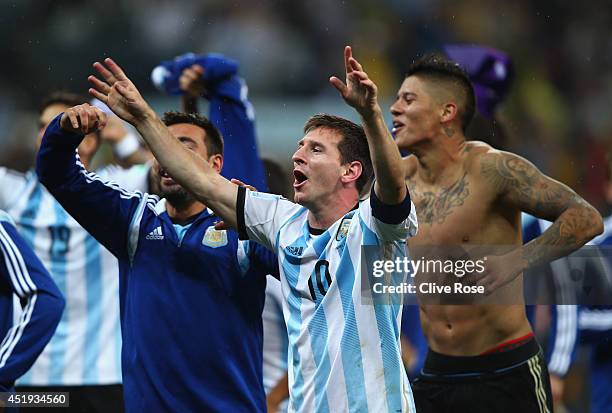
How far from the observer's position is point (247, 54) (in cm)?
1220

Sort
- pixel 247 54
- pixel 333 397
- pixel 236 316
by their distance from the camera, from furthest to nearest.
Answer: pixel 247 54 < pixel 236 316 < pixel 333 397

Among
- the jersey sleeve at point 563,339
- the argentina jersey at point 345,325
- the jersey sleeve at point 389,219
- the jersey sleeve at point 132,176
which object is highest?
the jersey sleeve at point 132,176

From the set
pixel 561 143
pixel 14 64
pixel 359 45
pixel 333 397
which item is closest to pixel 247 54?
pixel 359 45

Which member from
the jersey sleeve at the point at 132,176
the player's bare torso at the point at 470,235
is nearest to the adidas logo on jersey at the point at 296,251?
the player's bare torso at the point at 470,235

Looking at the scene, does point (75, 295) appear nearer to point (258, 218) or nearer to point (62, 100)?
point (62, 100)

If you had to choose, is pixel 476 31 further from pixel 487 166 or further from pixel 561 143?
pixel 487 166

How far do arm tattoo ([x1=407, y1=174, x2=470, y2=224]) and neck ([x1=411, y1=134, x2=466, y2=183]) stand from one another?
0.34ft

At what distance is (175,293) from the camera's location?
4590 millimetres

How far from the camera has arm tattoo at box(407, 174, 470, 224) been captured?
18.0 feet

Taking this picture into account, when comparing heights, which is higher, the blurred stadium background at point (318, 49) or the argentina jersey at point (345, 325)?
the blurred stadium background at point (318, 49)

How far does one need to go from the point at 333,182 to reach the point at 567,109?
32.7 feet

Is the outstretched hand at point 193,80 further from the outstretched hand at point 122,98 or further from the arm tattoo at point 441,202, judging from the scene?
the outstretched hand at point 122,98

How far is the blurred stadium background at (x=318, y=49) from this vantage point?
12.0 metres

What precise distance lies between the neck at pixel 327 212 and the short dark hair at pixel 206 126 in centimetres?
82
